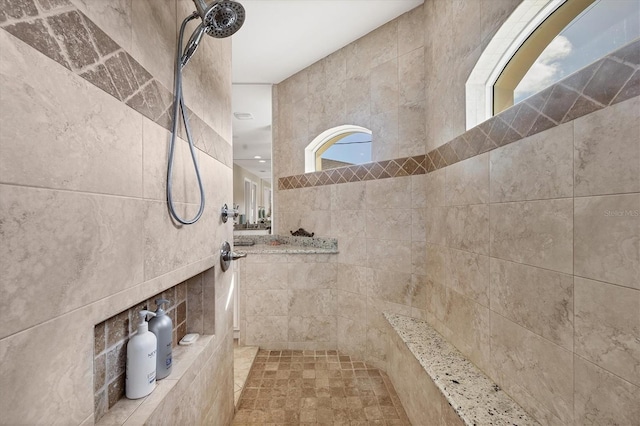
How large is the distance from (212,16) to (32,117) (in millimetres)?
713

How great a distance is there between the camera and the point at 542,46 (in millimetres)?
1192

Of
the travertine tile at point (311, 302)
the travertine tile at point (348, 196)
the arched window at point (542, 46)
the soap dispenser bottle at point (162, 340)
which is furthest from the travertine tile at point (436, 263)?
the soap dispenser bottle at point (162, 340)

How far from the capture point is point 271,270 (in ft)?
8.30

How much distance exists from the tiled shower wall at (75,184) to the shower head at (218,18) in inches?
4.9

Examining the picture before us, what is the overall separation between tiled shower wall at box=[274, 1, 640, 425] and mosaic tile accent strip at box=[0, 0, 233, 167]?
146 cm

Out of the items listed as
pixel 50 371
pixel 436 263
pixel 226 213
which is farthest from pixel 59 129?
pixel 436 263

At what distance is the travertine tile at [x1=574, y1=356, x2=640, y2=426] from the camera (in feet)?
2.43

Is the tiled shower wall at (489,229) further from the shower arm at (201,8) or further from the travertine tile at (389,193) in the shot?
the shower arm at (201,8)

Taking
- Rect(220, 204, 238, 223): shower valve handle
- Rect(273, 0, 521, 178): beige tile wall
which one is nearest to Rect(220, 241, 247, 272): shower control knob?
Rect(220, 204, 238, 223): shower valve handle

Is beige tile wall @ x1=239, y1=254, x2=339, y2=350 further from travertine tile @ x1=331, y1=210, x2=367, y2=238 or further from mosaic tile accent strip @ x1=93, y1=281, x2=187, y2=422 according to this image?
mosaic tile accent strip @ x1=93, y1=281, x2=187, y2=422

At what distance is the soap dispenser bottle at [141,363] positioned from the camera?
85cm

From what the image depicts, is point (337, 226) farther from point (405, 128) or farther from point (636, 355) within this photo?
point (636, 355)

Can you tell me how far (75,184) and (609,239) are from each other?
1.49m

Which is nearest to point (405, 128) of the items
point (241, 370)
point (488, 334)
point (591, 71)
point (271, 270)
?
point (591, 71)
